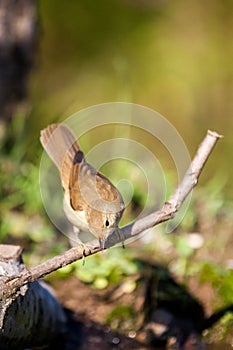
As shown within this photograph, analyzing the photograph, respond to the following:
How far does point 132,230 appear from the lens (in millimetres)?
3264

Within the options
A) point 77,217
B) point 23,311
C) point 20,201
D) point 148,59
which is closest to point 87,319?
point 77,217

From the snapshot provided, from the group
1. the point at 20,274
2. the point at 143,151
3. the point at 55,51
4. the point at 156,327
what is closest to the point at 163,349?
the point at 156,327

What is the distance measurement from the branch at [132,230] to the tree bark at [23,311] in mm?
48

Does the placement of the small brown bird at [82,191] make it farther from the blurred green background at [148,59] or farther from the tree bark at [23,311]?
the blurred green background at [148,59]

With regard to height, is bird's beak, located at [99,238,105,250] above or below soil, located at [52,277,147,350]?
above

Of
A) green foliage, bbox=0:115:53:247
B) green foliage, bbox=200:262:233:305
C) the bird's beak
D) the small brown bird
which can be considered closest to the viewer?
the bird's beak

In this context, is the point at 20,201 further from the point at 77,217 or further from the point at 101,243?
the point at 101,243

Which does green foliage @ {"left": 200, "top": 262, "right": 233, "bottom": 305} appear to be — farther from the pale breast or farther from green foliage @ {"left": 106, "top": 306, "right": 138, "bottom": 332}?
the pale breast

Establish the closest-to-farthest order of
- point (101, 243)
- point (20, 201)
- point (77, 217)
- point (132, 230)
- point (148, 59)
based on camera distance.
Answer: point (132, 230)
point (101, 243)
point (77, 217)
point (20, 201)
point (148, 59)

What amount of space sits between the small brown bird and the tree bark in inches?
13.0

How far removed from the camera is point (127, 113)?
5625mm

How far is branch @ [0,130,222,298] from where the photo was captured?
10.2ft

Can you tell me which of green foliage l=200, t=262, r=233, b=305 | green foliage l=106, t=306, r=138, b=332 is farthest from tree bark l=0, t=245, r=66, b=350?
green foliage l=200, t=262, r=233, b=305

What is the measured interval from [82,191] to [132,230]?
0.57 m
